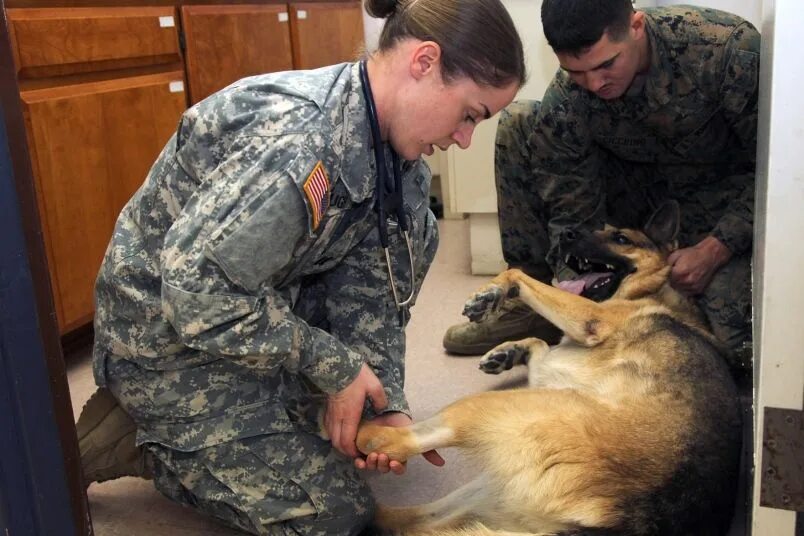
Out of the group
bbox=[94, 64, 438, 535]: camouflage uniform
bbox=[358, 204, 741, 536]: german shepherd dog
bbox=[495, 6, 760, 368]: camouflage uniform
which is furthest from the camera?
bbox=[495, 6, 760, 368]: camouflage uniform

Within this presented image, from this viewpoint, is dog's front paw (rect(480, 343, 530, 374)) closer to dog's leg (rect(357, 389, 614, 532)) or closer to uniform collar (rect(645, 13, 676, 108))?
dog's leg (rect(357, 389, 614, 532))

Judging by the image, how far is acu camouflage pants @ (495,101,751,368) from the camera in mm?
2387

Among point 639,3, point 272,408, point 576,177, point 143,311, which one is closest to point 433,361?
point 576,177

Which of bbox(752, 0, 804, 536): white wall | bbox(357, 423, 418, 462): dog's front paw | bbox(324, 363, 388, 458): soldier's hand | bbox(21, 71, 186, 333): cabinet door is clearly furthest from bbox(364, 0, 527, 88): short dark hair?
bbox(21, 71, 186, 333): cabinet door

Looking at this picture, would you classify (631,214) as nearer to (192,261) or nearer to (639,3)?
(639,3)

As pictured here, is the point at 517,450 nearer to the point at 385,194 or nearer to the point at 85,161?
the point at 385,194

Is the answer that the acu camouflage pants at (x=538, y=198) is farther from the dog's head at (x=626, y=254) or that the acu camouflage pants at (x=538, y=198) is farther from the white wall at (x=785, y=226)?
the white wall at (x=785, y=226)

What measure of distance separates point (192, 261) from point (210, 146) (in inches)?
8.9

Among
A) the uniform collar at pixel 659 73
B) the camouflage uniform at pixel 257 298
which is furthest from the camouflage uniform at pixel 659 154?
the camouflage uniform at pixel 257 298

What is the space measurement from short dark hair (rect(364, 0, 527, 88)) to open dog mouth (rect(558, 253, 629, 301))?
3.76ft

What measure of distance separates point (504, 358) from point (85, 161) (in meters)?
1.32

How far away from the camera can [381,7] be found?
4.35ft

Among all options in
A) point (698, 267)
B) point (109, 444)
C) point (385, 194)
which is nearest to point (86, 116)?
point (109, 444)

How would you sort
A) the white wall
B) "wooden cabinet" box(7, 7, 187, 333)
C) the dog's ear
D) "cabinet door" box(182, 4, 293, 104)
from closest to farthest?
the white wall < "wooden cabinet" box(7, 7, 187, 333) < the dog's ear < "cabinet door" box(182, 4, 293, 104)
